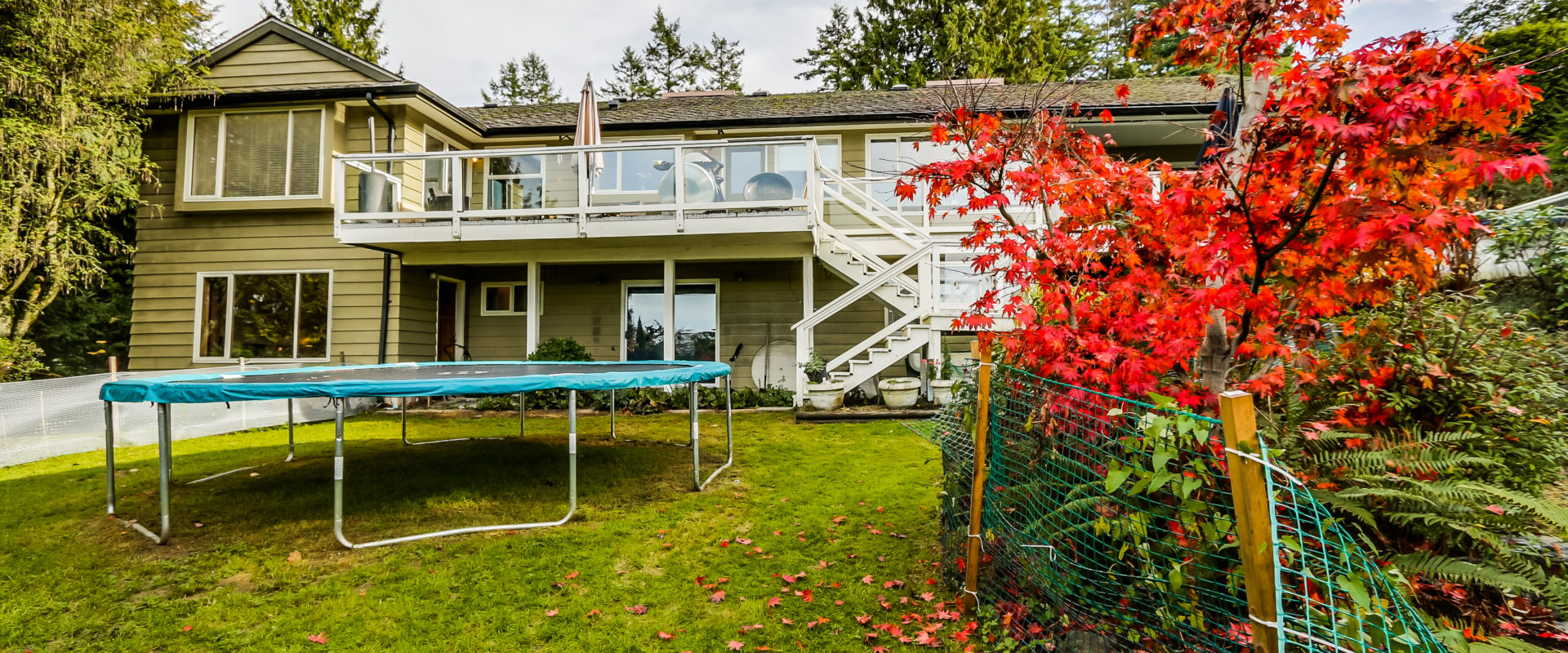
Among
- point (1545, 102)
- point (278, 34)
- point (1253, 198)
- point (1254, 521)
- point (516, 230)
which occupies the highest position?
point (278, 34)

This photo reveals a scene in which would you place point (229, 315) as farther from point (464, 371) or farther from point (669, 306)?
point (669, 306)

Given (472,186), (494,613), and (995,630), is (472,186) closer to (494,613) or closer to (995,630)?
(494,613)

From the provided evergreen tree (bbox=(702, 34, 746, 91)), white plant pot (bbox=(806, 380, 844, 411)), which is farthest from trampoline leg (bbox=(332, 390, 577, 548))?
evergreen tree (bbox=(702, 34, 746, 91))

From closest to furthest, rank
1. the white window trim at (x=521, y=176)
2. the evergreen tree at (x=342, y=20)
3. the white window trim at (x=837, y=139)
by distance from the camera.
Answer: the white window trim at (x=521, y=176), the white window trim at (x=837, y=139), the evergreen tree at (x=342, y=20)

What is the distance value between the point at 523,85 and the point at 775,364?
31.4 meters

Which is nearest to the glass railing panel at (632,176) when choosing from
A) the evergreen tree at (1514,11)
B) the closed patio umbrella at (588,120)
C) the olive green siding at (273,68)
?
the closed patio umbrella at (588,120)

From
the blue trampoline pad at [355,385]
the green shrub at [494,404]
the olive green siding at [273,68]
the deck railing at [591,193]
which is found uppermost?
the olive green siding at [273,68]

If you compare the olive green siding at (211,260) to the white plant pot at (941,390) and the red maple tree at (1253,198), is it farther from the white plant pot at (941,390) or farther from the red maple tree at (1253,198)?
the red maple tree at (1253,198)

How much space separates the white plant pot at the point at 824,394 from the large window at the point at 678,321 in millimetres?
3053

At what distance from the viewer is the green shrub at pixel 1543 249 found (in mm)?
4828

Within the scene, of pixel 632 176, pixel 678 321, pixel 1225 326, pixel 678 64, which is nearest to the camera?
pixel 1225 326

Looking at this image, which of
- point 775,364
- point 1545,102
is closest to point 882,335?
point 775,364

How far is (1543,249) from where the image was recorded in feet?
16.4

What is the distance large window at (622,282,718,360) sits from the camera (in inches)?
461
